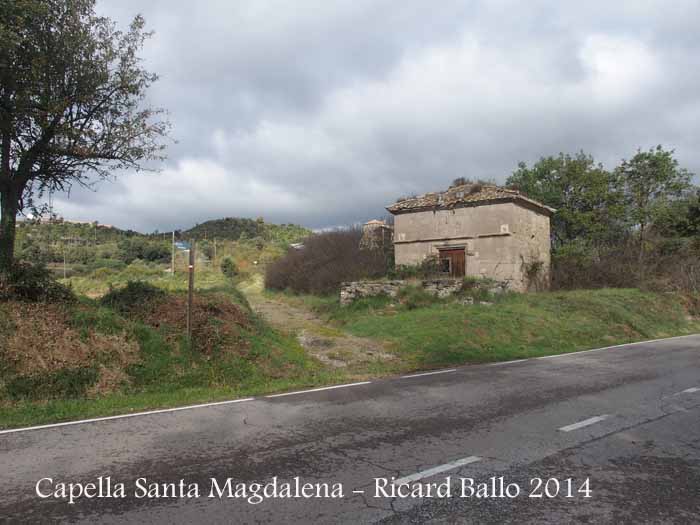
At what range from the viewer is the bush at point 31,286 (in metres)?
10.6

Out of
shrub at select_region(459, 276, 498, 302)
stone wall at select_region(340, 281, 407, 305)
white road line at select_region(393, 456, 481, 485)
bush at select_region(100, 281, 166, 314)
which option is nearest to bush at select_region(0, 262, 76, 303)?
bush at select_region(100, 281, 166, 314)

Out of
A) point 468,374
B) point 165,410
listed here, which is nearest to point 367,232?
point 468,374

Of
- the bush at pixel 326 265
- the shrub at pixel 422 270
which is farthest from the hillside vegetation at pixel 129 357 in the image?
the bush at pixel 326 265

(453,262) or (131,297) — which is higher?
(453,262)

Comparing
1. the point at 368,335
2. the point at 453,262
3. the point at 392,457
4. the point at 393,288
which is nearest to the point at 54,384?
the point at 392,457

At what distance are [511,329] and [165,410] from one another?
13.0m

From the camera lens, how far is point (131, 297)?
1261cm

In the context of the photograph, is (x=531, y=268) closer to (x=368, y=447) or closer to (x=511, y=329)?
(x=511, y=329)

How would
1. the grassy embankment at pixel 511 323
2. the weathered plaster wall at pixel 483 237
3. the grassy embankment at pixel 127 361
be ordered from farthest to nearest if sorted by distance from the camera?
the weathered plaster wall at pixel 483 237
the grassy embankment at pixel 511 323
the grassy embankment at pixel 127 361

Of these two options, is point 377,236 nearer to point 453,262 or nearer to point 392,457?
point 453,262

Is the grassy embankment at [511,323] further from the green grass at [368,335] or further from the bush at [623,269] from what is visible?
the bush at [623,269]

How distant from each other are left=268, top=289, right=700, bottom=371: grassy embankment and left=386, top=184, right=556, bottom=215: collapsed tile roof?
4.78m

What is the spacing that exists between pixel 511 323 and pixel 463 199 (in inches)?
348

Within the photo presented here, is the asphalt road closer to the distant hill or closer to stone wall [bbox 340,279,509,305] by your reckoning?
stone wall [bbox 340,279,509,305]
